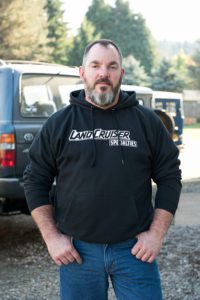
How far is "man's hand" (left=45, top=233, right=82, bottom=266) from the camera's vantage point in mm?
2215

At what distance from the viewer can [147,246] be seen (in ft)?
7.20

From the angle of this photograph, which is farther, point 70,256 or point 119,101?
point 119,101

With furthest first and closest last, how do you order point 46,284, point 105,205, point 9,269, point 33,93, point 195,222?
point 195,222 < point 33,93 < point 9,269 < point 46,284 < point 105,205

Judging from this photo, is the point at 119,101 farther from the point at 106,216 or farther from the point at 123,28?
the point at 123,28

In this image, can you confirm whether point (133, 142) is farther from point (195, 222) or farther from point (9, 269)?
point (195, 222)

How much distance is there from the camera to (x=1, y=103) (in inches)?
195

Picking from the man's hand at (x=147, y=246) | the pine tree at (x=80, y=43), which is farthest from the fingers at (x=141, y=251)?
the pine tree at (x=80, y=43)

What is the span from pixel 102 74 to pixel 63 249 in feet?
2.52

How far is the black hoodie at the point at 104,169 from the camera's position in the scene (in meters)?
2.20

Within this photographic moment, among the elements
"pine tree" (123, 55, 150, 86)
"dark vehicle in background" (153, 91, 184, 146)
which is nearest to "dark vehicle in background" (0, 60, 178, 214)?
"dark vehicle in background" (153, 91, 184, 146)

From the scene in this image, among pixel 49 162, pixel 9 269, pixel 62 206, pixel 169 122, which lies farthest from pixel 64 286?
pixel 169 122

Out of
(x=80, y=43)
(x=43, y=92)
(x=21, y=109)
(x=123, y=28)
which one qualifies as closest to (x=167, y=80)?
(x=80, y=43)

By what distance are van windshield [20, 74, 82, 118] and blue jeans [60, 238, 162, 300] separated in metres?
2.98

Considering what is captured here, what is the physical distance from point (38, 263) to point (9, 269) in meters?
0.30
